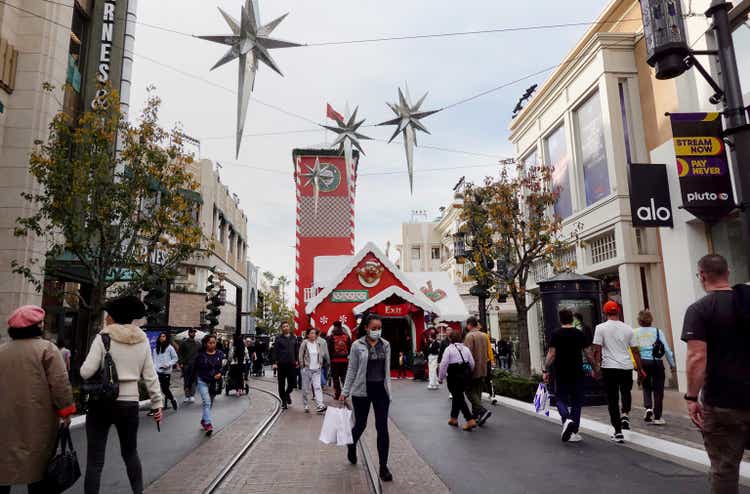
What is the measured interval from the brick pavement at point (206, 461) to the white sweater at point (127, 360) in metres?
1.16

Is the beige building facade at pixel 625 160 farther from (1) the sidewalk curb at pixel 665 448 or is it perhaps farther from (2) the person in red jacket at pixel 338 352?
(2) the person in red jacket at pixel 338 352

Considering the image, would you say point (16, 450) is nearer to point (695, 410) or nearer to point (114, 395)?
point (114, 395)

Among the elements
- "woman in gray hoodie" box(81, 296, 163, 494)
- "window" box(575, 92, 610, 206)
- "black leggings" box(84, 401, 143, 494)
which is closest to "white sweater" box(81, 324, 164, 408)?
"woman in gray hoodie" box(81, 296, 163, 494)

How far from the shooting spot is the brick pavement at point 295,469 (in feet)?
17.5

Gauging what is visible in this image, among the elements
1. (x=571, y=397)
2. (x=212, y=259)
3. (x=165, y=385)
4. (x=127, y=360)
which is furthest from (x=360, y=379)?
(x=212, y=259)

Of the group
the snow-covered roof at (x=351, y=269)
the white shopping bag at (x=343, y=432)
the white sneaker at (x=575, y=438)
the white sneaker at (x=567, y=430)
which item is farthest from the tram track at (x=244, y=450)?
the snow-covered roof at (x=351, y=269)

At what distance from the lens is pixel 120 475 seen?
5.94m

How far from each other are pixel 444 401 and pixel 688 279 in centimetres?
669

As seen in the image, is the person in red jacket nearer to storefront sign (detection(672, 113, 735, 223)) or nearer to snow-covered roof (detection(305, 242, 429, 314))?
→ storefront sign (detection(672, 113, 735, 223))

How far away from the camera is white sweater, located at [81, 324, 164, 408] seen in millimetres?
4527

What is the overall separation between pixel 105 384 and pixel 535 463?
15.6 feet

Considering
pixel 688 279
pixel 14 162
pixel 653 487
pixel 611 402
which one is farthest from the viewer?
pixel 14 162

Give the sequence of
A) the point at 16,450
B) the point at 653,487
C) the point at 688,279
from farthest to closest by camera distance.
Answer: the point at 688,279 → the point at 653,487 → the point at 16,450

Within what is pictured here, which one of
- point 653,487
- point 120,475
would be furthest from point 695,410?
point 120,475
